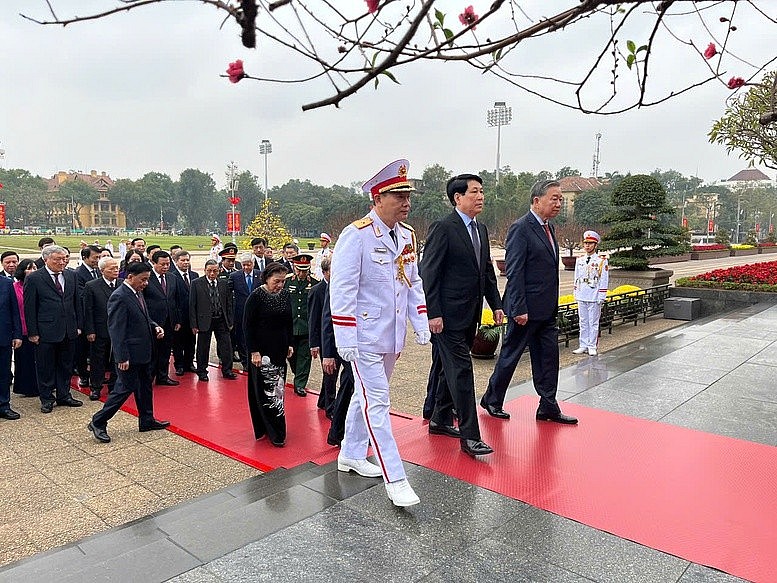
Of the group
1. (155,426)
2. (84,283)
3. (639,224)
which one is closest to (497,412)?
(155,426)

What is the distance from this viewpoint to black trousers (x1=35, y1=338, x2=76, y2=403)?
567 centimetres

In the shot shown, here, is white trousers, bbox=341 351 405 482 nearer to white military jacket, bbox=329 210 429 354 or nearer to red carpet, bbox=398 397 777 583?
white military jacket, bbox=329 210 429 354

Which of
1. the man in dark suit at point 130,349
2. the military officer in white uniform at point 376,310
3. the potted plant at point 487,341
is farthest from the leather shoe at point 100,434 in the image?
the potted plant at point 487,341

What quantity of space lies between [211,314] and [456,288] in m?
4.07

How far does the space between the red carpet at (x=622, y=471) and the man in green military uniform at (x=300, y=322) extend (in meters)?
1.14

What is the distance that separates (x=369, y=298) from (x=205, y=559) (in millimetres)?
1425

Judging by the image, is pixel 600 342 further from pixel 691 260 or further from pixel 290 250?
pixel 691 260

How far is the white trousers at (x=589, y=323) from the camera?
26.0 ft

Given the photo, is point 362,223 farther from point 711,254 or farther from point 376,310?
point 711,254

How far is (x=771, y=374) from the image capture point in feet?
19.0

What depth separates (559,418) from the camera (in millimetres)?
4211

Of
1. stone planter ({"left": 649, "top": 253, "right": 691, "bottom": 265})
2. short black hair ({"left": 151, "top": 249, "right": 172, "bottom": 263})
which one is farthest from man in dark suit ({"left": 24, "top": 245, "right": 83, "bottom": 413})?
stone planter ({"left": 649, "top": 253, "right": 691, "bottom": 265})

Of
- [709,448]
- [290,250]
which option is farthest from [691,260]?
→ [709,448]

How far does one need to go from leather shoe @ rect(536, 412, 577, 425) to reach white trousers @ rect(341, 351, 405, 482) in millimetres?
1560
